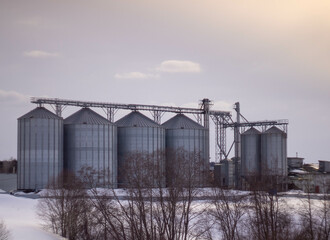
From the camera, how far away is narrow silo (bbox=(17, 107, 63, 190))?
281 ft

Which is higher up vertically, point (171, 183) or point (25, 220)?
point (171, 183)

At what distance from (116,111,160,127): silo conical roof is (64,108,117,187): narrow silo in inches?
198

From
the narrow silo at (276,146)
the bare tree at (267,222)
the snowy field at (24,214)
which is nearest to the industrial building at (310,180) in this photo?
the narrow silo at (276,146)

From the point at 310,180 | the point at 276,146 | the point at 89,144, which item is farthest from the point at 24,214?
the point at 310,180

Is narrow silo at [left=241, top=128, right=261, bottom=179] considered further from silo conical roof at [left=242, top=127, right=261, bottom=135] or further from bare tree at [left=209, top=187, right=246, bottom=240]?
bare tree at [left=209, top=187, right=246, bottom=240]

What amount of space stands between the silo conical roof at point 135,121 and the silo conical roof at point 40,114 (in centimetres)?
1308

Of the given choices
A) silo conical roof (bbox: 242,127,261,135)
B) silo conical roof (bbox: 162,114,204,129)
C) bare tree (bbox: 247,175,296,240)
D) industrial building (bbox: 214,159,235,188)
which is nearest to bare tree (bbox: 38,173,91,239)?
bare tree (bbox: 247,175,296,240)

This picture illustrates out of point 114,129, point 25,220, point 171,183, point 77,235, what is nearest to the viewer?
point 171,183

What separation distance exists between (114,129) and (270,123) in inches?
1317

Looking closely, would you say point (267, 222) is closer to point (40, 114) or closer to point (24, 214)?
point (24, 214)

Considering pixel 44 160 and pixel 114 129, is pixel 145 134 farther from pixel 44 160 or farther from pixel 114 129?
pixel 44 160

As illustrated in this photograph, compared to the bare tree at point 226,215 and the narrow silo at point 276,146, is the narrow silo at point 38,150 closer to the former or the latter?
the bare tree at point 226,215

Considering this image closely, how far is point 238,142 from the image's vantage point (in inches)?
4365

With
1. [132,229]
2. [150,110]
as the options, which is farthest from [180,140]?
[132,229]
